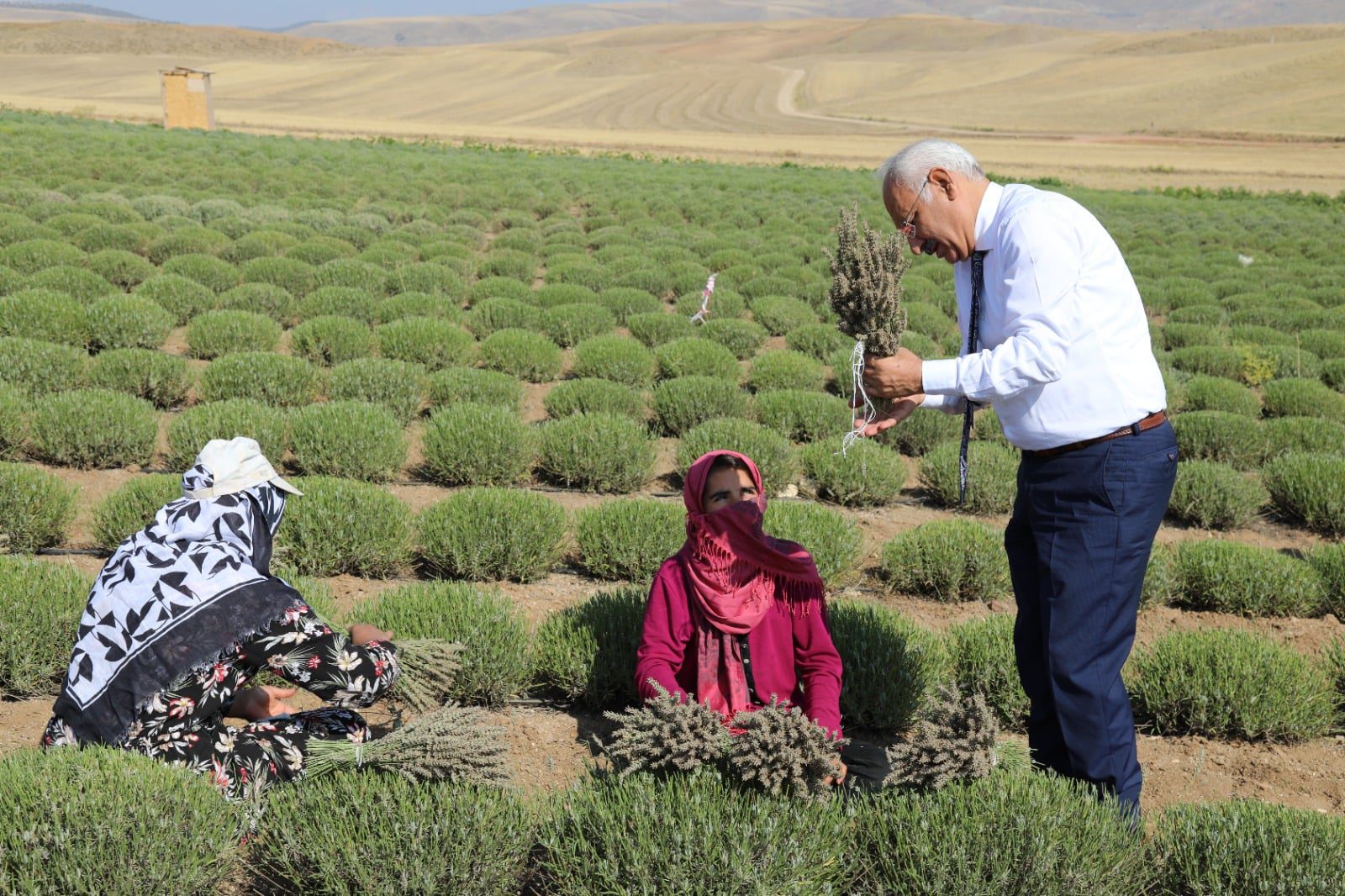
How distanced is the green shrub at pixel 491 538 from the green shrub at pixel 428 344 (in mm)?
3306

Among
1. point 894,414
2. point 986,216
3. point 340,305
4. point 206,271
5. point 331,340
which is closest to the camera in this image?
point 986,216

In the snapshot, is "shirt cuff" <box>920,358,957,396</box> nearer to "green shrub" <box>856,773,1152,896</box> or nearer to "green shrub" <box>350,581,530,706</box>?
"green shrub" <box>856,773,1152,896</box>

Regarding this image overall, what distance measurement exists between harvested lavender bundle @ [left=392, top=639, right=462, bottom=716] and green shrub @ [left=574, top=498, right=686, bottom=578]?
1.88 m

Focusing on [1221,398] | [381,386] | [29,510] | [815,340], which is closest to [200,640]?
[29,510]

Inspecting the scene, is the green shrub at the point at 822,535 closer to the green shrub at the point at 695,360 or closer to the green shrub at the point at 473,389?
the green shrub at the point at 473,389

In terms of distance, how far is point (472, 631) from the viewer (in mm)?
3734

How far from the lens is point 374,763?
2.71 metres

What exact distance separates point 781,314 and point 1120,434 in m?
7.92

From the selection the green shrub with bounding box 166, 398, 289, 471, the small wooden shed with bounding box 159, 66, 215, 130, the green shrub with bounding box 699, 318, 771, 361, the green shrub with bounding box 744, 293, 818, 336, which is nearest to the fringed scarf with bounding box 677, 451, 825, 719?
the green shrub with bounding box 166, 398, 289, 471

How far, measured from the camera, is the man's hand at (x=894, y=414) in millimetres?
2953

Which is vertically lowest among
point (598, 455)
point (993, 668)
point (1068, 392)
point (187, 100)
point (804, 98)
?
point (993, 668)

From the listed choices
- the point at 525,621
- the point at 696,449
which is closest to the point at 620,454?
the point at 696,449

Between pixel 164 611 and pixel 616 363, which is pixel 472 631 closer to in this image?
pixel 164 611

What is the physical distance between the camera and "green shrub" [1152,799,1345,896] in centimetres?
247
